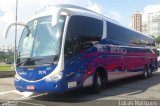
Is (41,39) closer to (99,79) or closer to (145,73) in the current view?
(99,79)

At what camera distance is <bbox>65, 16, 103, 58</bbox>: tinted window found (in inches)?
447

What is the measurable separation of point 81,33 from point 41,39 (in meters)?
1.50

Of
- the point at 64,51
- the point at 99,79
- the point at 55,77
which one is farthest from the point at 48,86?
the point at 99,79

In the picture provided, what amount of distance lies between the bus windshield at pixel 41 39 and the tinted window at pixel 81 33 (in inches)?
13.7

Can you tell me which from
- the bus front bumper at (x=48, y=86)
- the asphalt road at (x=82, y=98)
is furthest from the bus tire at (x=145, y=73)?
the bus front bumper at (x=48, y=86)

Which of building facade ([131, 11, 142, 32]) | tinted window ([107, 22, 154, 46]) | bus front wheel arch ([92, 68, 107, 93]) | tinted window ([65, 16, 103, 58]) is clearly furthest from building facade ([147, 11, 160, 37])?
tinted window ([65, 16, 103, 58])

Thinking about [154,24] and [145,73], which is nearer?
[145,73]

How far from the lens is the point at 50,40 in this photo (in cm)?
1127

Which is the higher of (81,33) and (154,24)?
(154,24)

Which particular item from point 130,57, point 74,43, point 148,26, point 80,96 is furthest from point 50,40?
point 148,26

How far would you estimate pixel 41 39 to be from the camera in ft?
37.8

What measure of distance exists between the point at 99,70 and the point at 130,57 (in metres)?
4.60

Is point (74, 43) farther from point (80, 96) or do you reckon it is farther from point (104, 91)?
point (104, 91)

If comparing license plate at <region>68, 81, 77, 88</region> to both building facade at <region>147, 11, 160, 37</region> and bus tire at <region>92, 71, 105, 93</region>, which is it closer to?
bus tire at <region>92, 71, 105, 93</region>
